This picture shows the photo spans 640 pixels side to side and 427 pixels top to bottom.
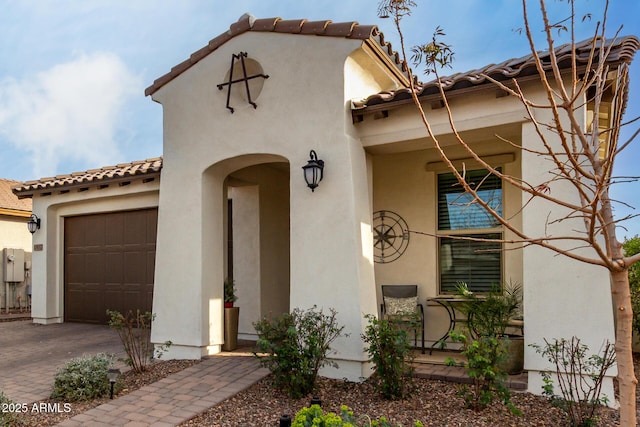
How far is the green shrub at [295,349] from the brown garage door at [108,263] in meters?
5.36

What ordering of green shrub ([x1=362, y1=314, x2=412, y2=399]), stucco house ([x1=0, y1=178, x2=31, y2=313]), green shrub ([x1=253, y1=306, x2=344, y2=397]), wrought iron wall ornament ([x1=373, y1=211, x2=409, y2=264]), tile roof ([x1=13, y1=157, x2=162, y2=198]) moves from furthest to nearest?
stucco house ([x1=0, y1=178, x2=31, y2=313]) → tile roof ([x1=13, y1=157, x2=162, y2=198]) → wrought iron wall ornament ([x1=373, y1=211, x2=409, y2=264]) → green shrub ([x1=253, y1=306, x2=344, y2=397]) → green shrub ([x1=362, y1=314, x2=412, y2=399])

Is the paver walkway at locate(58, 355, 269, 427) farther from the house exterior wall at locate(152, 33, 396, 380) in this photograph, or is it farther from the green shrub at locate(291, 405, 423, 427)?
the green shrub at locate(291, 405, 423, 427)

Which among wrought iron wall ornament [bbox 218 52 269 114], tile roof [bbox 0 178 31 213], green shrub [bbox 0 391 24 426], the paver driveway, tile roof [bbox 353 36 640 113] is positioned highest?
wrought iron wall ornament [bbox 218 52 269 114]

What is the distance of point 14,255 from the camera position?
14758 millimetres

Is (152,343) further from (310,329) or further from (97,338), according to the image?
(310,329)

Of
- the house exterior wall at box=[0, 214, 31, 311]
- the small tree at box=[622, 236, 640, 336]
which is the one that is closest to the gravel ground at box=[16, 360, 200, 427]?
the small tree at box=[622, 236, 640, 336]

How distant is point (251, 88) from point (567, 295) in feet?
17.0

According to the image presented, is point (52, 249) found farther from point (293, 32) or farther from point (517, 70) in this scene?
point (517, 70)

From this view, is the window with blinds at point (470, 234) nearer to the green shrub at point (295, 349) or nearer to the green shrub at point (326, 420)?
the green shrub at point (295, 349)

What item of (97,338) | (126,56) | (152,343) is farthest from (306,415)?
(126,56)

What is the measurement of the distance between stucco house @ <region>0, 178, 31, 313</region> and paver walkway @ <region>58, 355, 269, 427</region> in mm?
11192

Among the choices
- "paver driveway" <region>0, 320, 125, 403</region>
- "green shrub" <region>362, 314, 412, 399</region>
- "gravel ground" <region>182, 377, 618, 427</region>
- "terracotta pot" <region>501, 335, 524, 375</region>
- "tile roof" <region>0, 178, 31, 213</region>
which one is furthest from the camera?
"tile roof" <region>0, 178, 31, 213</region>

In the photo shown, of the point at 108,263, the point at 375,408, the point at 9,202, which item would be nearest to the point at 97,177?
the point at 108,263

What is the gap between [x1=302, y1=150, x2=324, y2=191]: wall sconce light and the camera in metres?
6.22
